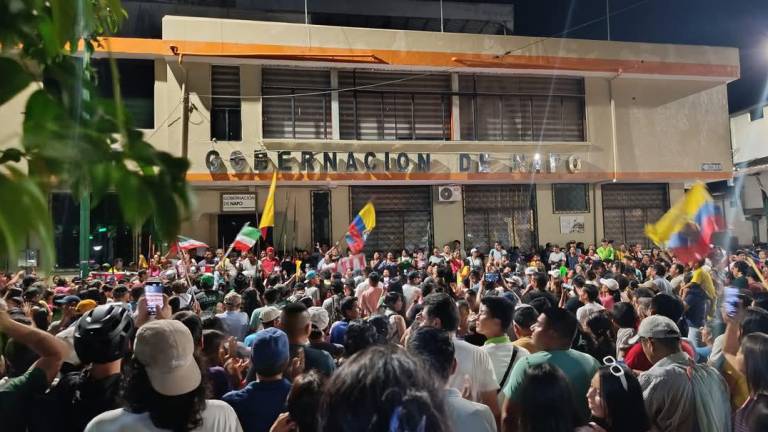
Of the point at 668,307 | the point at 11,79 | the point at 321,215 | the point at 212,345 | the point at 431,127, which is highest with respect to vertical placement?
the point at 431,127

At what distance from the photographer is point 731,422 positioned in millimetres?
3406

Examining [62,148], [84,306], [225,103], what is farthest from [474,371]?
[225,103]

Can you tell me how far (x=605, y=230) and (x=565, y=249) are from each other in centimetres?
249

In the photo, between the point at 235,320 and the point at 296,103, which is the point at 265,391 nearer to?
the point at 235,320

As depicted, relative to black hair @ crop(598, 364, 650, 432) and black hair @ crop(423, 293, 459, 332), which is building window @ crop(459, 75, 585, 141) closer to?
black hair @ crop(423, 293, 459, 332)

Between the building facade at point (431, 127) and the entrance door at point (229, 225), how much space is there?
5cm

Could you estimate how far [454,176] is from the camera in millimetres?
18406

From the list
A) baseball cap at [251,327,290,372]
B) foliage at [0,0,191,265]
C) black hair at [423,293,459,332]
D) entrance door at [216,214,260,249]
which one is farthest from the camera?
entrance door at [216,214,260,249]

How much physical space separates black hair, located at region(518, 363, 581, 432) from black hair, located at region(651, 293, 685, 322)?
9.51 ft

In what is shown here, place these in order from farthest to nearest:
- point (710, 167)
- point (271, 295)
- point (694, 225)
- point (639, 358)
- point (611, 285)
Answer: point (710, 167) < point (694, 225) < point (611, 285) < point (271, 295) < point (639, 358)

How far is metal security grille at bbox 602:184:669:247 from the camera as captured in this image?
823 inches

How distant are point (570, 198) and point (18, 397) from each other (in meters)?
19.8

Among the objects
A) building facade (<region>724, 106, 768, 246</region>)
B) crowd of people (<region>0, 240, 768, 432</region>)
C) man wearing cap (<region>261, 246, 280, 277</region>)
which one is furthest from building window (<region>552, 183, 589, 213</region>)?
crowd of people (<region>0, 240, 768, 432</region>)

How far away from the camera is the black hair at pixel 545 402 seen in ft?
7.91
